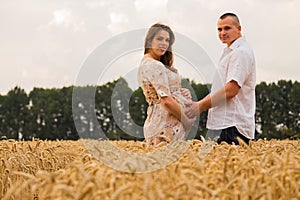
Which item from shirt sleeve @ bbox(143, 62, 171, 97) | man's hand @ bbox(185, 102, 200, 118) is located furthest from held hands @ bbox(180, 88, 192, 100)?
shirt sleeve @ bbox(143, 62, 171, 97)

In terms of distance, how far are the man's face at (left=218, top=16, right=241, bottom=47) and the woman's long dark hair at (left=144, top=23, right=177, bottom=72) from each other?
2.72ft

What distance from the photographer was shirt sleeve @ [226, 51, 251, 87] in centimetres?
616

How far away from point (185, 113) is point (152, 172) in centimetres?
288

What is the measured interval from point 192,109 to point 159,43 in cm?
88

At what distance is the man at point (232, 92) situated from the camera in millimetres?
6199

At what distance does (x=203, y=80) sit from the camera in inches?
233

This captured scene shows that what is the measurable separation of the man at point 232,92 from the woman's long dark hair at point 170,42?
549 millimetres

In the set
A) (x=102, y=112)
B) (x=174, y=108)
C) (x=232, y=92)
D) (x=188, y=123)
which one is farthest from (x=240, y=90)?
(x=102, y=112)

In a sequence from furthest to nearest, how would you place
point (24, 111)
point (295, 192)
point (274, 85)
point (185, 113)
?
point (24, 111) < point (274, 85) < point (185, 113) < point (295, 192)

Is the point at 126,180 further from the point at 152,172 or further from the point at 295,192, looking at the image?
the point at 295,192

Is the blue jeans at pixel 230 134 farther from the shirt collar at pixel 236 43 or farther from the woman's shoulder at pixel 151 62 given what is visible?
the woman's shoulder at pixel 151 62

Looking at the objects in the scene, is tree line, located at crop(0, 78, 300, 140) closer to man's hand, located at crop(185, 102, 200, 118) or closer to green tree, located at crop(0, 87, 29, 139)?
green tree, located at crop(0, 87, 29, 139)

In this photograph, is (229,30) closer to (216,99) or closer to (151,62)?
(216,99)

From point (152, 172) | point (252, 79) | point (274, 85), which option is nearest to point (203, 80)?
point (252, 79)
